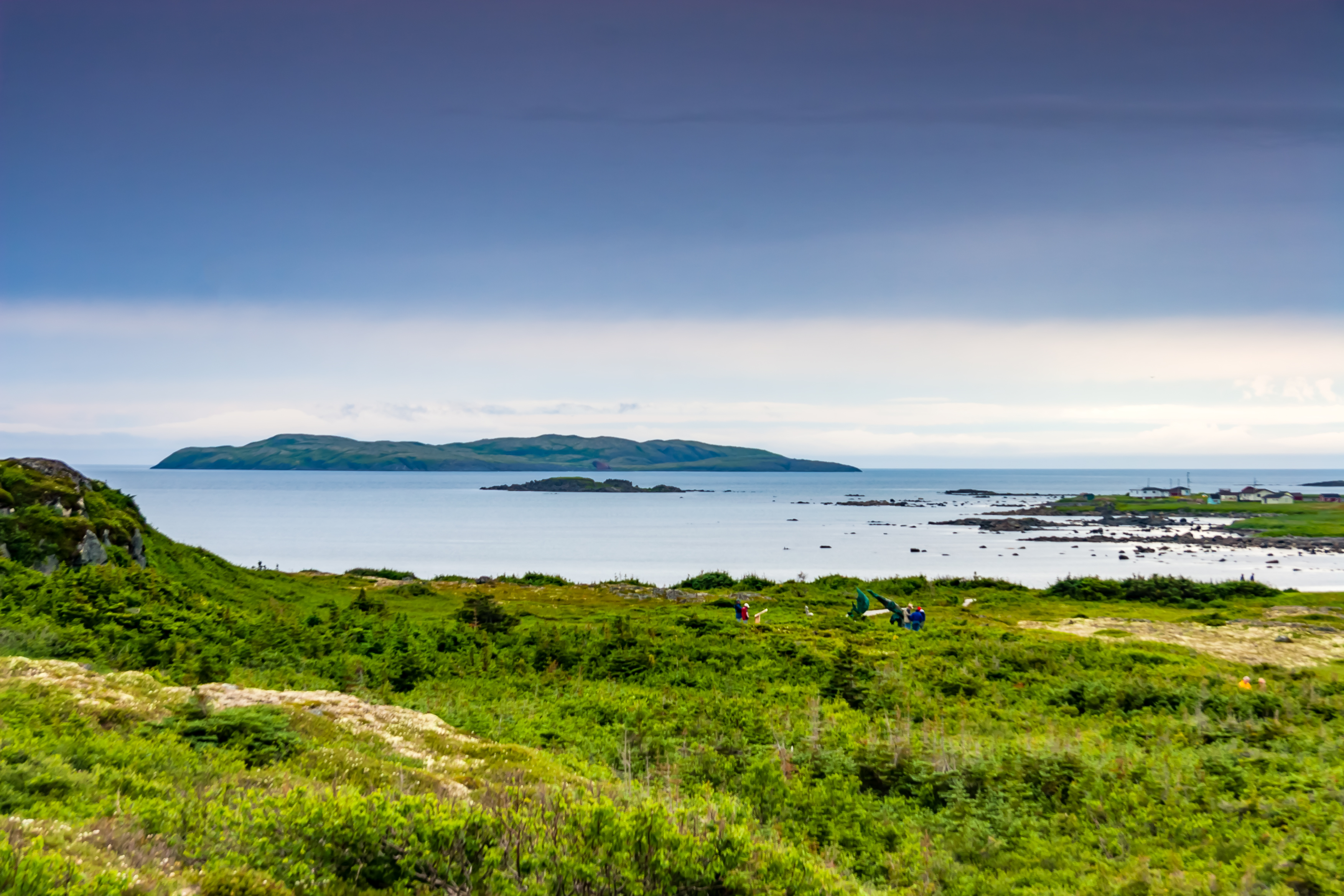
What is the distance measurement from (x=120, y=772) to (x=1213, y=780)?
49.4 ft

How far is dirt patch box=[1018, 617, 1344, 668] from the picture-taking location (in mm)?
24797

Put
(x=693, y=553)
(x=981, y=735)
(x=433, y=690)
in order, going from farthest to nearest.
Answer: (x=693, y=553), (x=433, y=690), (x=981, y=735)

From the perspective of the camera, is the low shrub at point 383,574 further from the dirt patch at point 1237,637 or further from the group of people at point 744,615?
the dirt patch at point 1237,637

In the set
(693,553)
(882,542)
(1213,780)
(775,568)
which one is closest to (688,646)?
(1213,780)

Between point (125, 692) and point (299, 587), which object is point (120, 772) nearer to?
point (125, 692)

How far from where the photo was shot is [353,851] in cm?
658

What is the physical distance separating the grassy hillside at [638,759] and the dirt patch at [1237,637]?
0.54 meters

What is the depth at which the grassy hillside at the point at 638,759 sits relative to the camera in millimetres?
6621

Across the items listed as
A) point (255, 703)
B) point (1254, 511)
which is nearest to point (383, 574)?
point (255, 703)

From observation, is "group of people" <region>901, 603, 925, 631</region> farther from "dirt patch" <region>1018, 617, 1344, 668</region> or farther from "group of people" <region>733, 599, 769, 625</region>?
"dirt patch" <region>1018, 617, 1344, 668</region>

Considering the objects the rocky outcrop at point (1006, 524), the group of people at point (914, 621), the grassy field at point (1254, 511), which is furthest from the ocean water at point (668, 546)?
the group of people at point (914, 621)

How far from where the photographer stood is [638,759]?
13156mm

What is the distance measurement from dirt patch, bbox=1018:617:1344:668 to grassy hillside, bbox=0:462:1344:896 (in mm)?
545

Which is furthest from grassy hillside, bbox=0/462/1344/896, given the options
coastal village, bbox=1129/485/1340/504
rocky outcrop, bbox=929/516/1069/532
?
coastal village, bbox=1129/485/1340/504
